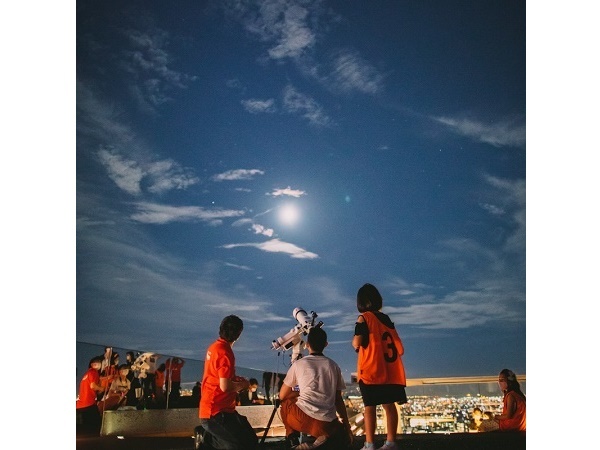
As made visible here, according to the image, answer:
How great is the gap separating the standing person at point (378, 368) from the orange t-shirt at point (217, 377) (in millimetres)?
660

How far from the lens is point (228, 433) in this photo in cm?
299

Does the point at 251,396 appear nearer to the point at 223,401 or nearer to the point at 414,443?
the point at 414,443

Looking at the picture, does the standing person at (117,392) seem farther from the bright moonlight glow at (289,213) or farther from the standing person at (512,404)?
the standing person at (512,404)

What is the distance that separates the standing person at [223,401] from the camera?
2.98 meters

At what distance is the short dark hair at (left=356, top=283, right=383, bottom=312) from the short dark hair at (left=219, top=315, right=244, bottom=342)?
2.18 ft

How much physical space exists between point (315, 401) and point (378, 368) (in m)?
0.37

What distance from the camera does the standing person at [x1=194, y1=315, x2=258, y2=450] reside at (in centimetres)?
298

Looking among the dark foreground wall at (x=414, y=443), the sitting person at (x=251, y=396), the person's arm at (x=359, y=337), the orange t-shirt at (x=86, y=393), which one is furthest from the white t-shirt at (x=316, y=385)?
the sitting person at (x=251, y=396)

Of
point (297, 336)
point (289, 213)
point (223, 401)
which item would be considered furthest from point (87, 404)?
point (289, 213)
